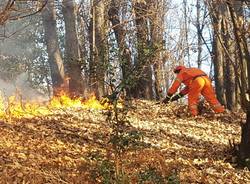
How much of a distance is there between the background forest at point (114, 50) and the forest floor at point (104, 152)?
643 millimetres

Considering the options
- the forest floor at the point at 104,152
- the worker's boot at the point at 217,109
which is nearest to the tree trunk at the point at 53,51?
the forest floor at the point at 104,152

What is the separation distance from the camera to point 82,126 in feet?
29.9

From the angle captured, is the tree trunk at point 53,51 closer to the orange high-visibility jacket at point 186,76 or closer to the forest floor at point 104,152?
the orange high-visibility jacket at point 186,76

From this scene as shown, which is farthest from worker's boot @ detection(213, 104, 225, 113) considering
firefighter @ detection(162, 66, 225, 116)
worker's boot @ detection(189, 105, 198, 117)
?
worker's boot @ detection(189, 105, 198, 117)

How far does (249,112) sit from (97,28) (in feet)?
23.0

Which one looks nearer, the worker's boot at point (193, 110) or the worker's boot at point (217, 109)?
the worker's boot at point (193, 110)

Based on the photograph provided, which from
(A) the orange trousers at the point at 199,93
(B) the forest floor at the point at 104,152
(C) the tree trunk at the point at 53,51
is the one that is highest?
(C) the tree trunk at the point at 53,51

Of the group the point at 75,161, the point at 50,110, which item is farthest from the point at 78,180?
the point at 50,110

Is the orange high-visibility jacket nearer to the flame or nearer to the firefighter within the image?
the firefighter

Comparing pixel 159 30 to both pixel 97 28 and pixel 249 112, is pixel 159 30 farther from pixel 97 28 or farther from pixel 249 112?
pixel 249 112

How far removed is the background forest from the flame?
22.8 inches

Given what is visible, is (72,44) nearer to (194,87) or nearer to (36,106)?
(36,106)

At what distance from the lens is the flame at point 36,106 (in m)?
9.26

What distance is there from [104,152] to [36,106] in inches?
142
